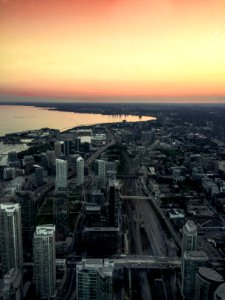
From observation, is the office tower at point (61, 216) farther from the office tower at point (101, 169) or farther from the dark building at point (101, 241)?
the office tower at point (101, 169)

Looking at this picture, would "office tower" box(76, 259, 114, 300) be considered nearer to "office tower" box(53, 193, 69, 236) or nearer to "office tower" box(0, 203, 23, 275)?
"office tower" box(0, 203, 23, 275)

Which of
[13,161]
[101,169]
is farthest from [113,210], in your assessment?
[13,161]

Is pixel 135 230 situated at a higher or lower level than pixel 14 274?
lower

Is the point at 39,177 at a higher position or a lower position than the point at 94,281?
lower

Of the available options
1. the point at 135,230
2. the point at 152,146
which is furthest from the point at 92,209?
the point at 152,146

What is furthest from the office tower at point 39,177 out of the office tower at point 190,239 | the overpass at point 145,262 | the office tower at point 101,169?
the office tower at point 190,239

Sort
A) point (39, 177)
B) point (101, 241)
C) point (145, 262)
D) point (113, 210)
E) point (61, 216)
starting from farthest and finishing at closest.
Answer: point (39, 177) < point (113, 210) < point (61, 216) < point (101, 241) < point (145, 262)

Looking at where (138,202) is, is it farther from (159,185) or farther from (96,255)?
(96,255)

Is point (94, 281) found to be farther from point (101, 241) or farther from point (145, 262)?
point (101, 241)
